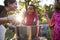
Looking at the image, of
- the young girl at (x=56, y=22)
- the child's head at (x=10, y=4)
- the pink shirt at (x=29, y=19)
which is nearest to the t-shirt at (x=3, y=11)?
Result: the child's head at (x=10, y=4)

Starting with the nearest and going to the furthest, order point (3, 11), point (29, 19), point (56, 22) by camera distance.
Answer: point (3, 11)
point (56, 22)
point (29, 19)

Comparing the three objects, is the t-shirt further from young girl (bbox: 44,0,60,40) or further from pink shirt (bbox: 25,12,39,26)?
pink shirt (bbox: 25,12,39,26)

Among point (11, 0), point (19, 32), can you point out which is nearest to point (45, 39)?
point (19, 32)

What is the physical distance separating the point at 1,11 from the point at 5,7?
0.26ft

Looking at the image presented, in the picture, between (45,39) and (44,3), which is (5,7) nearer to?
(45,39)

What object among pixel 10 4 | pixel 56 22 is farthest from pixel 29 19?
pixel 10 4

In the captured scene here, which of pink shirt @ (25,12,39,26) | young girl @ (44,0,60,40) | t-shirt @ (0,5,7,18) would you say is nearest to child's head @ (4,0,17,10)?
t-shirt @ (0,5,7,18)

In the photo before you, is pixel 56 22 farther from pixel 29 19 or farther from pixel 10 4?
pixel 29 19

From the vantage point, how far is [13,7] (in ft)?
7.91

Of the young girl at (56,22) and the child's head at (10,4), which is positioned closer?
the child's head at (10,4)

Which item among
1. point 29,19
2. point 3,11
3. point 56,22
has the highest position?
point 3,11

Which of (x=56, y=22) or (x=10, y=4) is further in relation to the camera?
(x=56, y=22)

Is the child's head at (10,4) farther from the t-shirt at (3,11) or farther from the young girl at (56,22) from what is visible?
the young girl at (56,22)

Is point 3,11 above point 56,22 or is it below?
above
